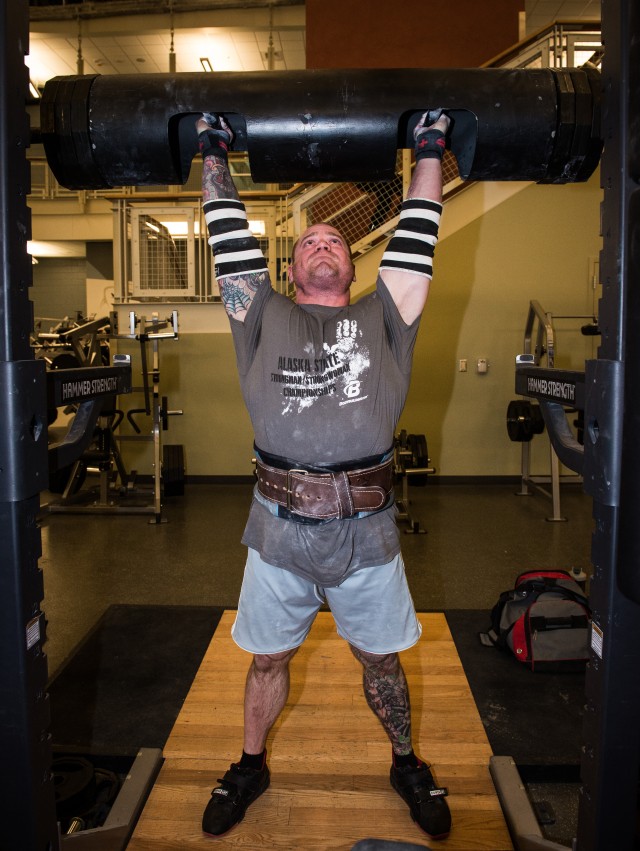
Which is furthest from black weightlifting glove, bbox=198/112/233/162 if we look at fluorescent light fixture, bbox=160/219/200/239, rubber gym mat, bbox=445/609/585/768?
fluorescent light fixture, bbox=160/219/200/239

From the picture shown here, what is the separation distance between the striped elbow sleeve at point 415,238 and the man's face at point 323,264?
0.55ft

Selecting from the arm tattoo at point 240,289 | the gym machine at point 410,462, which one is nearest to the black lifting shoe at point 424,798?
the arm tattoo at point 240,289

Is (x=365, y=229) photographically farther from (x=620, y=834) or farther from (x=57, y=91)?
(x=620, y=834)

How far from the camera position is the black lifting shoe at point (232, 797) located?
155 cm

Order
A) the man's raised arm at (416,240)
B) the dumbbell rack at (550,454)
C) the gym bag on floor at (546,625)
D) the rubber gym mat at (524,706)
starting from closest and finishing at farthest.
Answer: the man's raised arm at (416,240) → the rubber gym mat at (524,706) → the gym bag on floor at (546,625) → the dumbbell rack at (550,454)

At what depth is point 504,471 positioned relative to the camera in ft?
19.3

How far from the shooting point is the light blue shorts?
153 cm

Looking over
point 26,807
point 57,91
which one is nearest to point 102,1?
point 57,91

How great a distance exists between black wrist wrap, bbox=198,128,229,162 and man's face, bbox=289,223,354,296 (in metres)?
0.37

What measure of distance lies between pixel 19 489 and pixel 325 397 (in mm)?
706

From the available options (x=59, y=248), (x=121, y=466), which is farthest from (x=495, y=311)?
(x=59, y=248)

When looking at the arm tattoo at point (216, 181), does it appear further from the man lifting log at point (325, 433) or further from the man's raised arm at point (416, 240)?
the man's raised arm at point (416, 240)

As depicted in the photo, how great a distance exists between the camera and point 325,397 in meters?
1.45

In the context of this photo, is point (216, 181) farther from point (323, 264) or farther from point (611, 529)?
point (611, 529)
